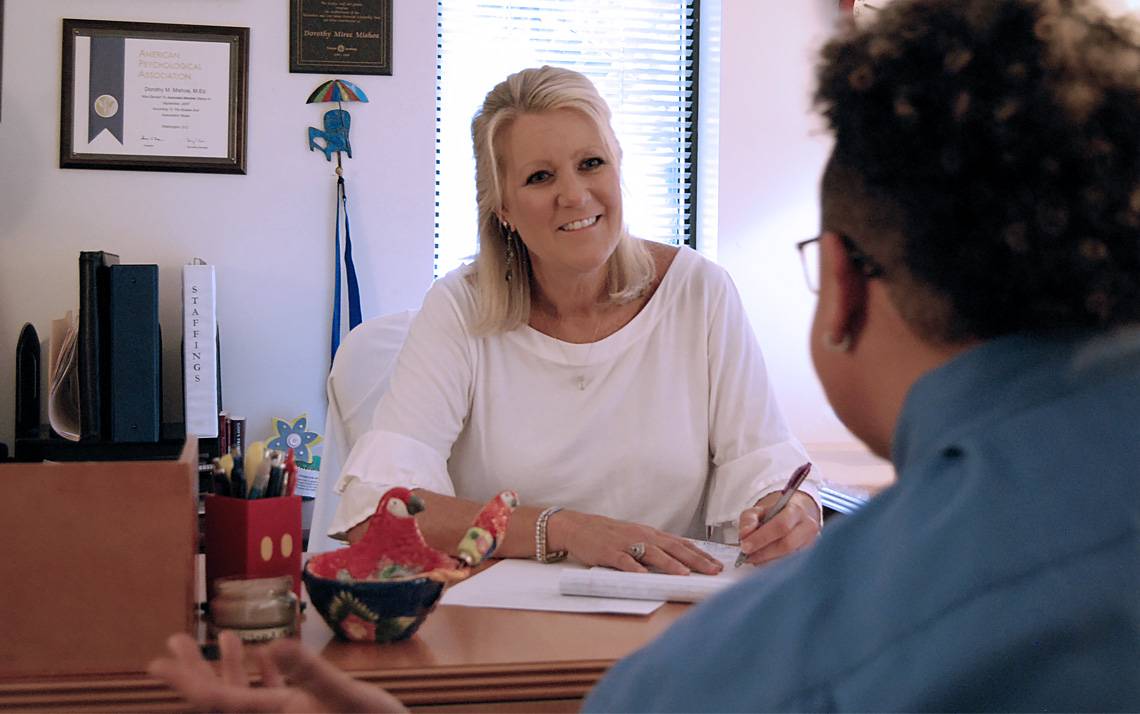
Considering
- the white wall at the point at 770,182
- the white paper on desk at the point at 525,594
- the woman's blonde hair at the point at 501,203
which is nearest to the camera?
the white paper on desk at the point at 525,594

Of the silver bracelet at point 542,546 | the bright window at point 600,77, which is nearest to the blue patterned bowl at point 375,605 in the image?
the silver bracelet at point 542,546

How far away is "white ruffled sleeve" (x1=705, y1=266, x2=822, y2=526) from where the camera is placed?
71.1 inches

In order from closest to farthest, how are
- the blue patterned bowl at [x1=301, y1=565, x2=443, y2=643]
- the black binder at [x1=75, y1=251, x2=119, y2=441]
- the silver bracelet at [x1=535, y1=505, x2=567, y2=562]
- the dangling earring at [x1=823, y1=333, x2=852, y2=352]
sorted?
the dangling earring at [x1=823, y1=333, x2=852, y2=352] → the blue patterned bowl at [x1=301, y1=565, x2=443, y2=643] → the silver bracelet at [x1=535, y1=505, x2=567, y2=562] → the black binder at [x1=75, y1=251, x2=119, y2=441]

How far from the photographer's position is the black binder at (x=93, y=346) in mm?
2758

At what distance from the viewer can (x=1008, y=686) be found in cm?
49

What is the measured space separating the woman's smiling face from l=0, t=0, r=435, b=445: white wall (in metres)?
1.38

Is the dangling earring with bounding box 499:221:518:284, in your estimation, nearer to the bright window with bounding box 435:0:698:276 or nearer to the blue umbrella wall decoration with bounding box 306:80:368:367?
the blue umbrella wall decoration with bounding box 306:80:368:367

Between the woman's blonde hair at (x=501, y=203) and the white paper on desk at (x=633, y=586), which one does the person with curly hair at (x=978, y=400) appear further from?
the woman's blonde hair at (x=501, y=203)

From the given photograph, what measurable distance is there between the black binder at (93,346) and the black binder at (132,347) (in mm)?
19

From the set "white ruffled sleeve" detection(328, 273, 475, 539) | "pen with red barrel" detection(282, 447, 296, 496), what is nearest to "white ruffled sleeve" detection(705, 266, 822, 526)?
"white ruffled sleeve" detection(328, 273, 475, 539)

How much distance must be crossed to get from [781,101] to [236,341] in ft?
5.79

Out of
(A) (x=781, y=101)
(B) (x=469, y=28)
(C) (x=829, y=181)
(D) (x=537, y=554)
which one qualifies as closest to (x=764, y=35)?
(A) (x=781, y=101)

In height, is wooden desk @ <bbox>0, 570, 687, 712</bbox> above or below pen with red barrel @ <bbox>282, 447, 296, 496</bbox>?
below

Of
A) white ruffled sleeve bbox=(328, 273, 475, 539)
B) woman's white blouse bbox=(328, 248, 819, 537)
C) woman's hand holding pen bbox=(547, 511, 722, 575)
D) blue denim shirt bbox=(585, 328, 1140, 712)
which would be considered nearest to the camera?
blue denim shirt bbox=(585, 328, 1140, 712)
